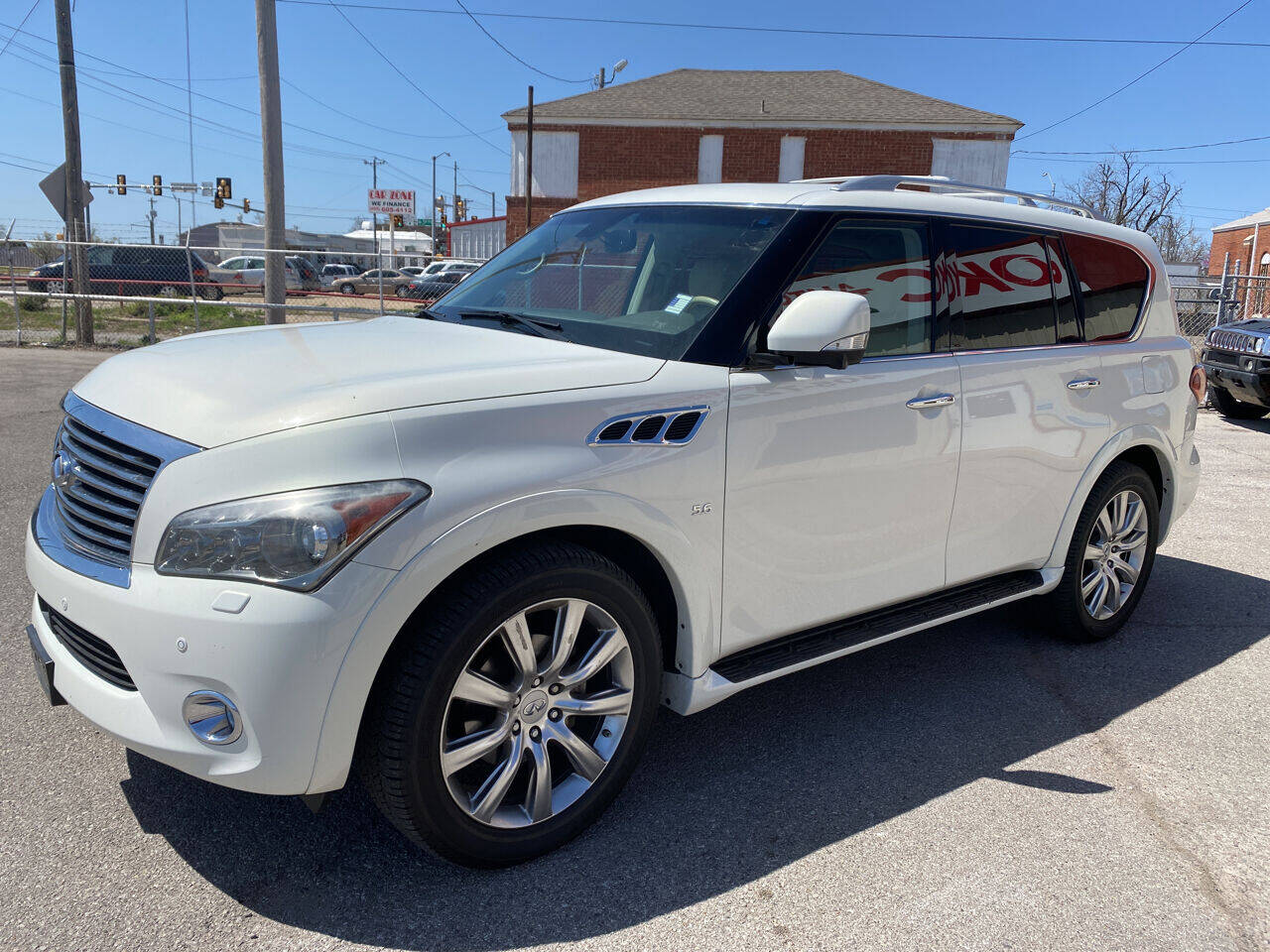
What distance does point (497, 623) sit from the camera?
8.21 ft

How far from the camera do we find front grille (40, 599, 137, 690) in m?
2.46

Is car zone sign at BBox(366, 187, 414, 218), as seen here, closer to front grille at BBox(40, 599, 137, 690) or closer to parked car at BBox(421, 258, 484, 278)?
parked car at BBox(421, 258, 484, 278)

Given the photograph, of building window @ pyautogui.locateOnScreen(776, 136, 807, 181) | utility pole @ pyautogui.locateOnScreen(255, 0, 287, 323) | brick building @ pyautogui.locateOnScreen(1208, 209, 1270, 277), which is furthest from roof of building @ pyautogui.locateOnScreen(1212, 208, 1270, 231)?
utility pole @ pyautogui.locateOnScreen(255, 0, 287, 323)

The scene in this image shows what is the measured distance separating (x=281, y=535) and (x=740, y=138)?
107 feet

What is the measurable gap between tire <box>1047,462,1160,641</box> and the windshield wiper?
250cm

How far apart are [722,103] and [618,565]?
32873mm

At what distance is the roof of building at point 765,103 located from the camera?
31.9 meters

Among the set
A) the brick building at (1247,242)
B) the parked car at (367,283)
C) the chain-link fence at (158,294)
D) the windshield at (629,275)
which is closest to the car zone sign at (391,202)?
the chain-link fence at (158,294)

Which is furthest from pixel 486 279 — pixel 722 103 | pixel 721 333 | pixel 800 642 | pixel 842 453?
pixel 722 103

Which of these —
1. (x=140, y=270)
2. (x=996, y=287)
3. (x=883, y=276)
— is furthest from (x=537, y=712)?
(x=140, y=270)

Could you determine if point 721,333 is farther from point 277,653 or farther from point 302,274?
point 302,274

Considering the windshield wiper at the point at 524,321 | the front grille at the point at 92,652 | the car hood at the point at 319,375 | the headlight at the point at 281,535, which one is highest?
the windshield wiper at the point at 524,321

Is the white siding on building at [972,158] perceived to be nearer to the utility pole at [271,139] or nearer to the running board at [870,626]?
the utility pole at [271,139]

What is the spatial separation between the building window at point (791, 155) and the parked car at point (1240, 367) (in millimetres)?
21723
